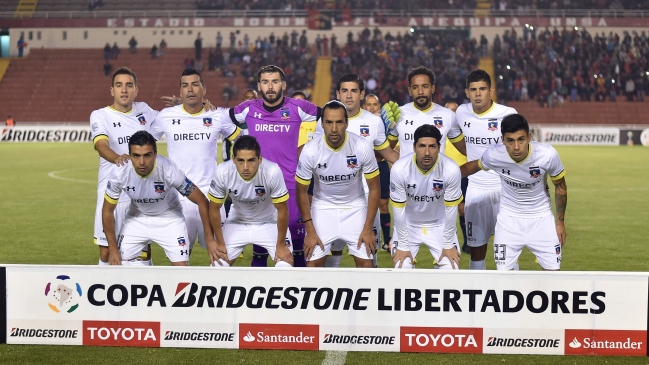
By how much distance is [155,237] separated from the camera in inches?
293

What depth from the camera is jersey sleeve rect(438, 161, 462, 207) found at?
7156mm

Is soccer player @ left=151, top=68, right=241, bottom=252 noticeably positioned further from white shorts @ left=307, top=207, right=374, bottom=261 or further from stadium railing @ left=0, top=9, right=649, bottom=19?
stadium railing @ left=0, top=9, right=649, bottom=19

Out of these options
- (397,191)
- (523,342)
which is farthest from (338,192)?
(523,342)

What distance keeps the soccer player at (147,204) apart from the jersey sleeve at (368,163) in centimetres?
147

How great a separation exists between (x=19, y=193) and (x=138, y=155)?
1124 centimetres

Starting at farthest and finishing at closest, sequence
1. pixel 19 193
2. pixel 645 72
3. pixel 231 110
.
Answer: pixel 645 72 → pixel 19 193 → pixel 231 110

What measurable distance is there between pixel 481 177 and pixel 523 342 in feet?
10.3

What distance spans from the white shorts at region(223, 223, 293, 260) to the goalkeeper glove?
166 centimetres

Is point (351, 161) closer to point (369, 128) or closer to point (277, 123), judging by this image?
point (277, 123)

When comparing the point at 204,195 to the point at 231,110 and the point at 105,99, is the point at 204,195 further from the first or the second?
the point at 105,99

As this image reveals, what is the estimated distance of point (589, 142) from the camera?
33.1m

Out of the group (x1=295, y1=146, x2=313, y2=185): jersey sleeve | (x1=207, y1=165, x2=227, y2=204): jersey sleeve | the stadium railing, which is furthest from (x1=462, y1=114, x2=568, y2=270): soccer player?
the stadium railing

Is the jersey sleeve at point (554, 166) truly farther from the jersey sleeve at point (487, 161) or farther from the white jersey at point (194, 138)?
the white jersey at point (194, 138)

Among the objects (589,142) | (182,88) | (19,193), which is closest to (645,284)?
(182,88)
